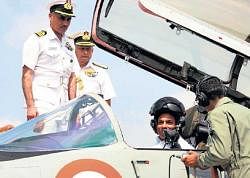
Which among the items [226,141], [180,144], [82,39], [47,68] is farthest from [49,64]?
[226,141]

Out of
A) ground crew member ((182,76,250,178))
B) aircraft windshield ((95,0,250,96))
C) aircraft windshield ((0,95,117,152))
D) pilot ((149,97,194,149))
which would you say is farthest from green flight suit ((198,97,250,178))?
aircraft windshield ((95,0,250,96))

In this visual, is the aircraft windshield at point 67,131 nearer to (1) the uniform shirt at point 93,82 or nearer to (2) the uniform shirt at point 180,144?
(2) the uniform shirt at point 180,144

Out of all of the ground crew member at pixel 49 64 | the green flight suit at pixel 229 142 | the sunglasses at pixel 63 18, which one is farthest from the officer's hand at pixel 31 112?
the green flight suit at pixel 229 142

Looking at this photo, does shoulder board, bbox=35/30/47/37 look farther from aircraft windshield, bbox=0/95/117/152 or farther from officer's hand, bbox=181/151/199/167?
officer's hand, bbox=181/151/199/167

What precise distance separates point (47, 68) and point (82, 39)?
103 cm

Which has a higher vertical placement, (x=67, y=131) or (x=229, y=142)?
(x=67, y=131)

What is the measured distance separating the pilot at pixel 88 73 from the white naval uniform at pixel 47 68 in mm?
528

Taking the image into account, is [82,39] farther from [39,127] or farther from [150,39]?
[39,127]

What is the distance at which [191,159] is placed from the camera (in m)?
5.11

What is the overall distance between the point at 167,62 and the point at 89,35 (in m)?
1.12

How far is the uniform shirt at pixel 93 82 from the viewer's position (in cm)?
758

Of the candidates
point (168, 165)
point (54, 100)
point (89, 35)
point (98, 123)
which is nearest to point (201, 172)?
point (168, 165)

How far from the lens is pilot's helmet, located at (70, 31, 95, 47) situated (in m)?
7.75

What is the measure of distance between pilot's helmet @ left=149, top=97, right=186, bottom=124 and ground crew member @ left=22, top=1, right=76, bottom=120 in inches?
50.6
